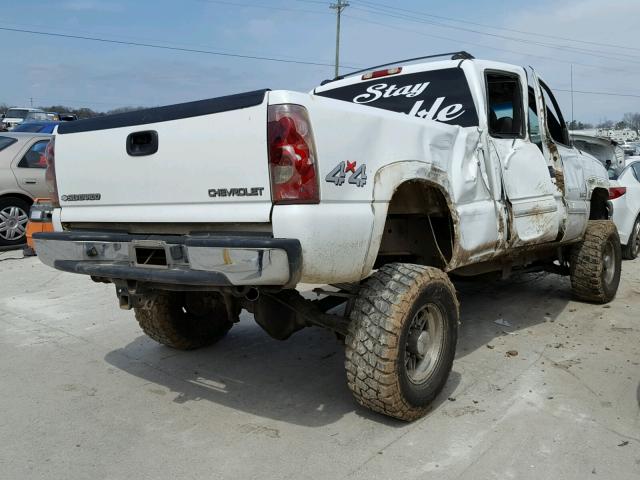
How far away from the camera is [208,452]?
2982mm

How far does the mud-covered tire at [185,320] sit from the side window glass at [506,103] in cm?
251

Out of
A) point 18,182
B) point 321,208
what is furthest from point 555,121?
point 18,182

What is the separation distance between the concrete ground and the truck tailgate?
1.21 m

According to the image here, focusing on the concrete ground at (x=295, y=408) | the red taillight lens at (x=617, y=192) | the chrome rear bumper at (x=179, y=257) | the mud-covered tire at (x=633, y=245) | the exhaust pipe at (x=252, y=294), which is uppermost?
the red taillight lens at (x=617, y=192)

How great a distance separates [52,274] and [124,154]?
4846mm

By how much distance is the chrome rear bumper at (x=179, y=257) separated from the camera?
2.55 meters

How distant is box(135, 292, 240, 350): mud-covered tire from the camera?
13.8 feet

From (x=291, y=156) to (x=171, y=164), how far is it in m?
0.72

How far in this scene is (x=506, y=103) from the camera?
466 cm

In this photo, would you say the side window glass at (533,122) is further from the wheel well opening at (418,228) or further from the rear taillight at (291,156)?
the rear taillight at (291,156)

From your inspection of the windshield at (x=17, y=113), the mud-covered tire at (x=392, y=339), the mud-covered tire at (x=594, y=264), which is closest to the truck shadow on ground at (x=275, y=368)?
the mud-covered tire at (x=392, y=339)

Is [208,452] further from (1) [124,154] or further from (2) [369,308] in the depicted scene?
(1) [124,154]

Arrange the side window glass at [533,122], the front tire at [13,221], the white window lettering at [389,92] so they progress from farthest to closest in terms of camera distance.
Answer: the front tire at [13,221] < the side window glass at [533,122] < the white window lettering at [389,92]

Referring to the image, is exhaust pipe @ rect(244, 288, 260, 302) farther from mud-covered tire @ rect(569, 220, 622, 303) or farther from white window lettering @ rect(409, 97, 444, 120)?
mud-covered tire @ rect(569, 220, 622, 303)
